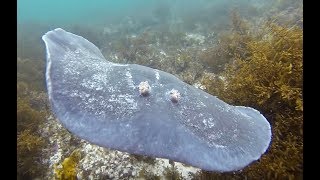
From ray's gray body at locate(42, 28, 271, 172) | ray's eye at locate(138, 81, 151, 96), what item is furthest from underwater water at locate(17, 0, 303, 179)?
ray's eye at locate(138, 81, 151, 96)

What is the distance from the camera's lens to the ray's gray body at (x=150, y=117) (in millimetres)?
2875

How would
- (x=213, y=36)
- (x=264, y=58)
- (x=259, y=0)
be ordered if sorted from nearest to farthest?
(x=264, y=58) < (x=213, y=36) < (x=259, y=0)

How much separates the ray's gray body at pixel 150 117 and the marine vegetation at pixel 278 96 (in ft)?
2.29

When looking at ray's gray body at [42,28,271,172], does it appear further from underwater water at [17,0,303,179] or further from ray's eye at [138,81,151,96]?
underwater water at [17,0,303,179]

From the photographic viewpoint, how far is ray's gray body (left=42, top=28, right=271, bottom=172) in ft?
9.43

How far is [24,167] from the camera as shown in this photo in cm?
498

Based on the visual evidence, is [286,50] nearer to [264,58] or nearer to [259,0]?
[264,58]

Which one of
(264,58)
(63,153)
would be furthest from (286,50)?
(63,153)

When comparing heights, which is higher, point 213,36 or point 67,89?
point 67,89

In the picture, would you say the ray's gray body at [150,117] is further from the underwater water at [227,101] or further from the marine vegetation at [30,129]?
the marine vegetation at [30,129]

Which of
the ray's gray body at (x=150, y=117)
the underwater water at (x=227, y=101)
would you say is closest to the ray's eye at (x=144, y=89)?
the ray's gray body at (x=150, y=117)

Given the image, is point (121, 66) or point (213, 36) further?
point (213, 36)

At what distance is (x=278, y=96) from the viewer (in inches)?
183

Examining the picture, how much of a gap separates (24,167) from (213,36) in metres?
11.5
